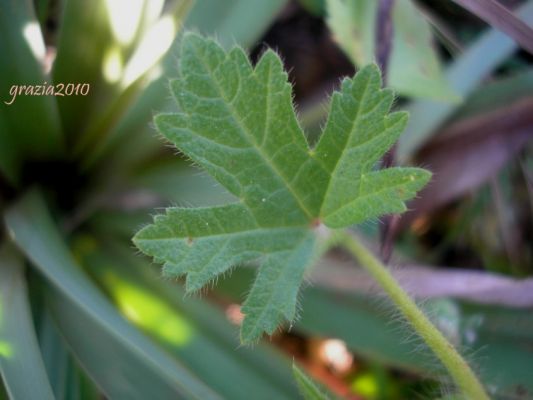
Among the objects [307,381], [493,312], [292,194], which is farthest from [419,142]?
[307,381]

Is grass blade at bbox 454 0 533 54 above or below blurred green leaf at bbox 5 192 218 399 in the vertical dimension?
above

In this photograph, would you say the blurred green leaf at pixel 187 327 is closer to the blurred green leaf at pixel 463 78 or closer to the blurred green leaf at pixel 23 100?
the blurred green leaf at pixel 23 100

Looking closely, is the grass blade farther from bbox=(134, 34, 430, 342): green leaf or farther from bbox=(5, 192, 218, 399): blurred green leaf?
bbox=(5, 192, 218, 399): blurred green leaf

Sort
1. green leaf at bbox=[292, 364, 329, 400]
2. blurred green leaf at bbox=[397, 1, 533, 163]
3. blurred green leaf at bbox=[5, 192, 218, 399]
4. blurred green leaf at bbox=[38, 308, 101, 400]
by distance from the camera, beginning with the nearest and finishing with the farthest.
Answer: green leaf at bbox=[292, 364, 329, 400] → blurred green leaf at bbox=[5, 192, 218, 399] → blurred green leaf at bbox=[38, 308, 101, 400] → blurred green leaf at bbox=[397, 1, 533, 163]

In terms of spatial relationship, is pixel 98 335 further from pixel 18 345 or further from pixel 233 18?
pixel 233 18

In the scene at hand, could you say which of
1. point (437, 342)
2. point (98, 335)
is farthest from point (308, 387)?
point (98, 335)

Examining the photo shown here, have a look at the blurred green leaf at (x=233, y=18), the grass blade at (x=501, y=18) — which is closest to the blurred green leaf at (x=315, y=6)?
the blurred green leaf at (x=233, y=18)

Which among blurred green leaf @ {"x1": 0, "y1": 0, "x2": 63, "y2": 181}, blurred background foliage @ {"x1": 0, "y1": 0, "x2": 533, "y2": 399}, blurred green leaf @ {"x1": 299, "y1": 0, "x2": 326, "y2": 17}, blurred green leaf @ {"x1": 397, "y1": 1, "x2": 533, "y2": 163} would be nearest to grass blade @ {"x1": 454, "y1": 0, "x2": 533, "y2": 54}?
blurred background foliage @ {"x1": 0, "y1": 0, "x2": 533, "y2": 399}
